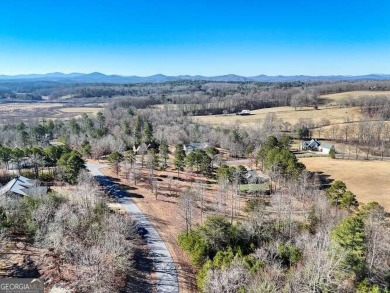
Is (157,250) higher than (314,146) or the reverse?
higher

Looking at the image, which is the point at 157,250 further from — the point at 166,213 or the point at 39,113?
the point at 39,113

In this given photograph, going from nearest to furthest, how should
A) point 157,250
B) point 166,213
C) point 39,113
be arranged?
point 157,250 < point 166,213 < point 39,113

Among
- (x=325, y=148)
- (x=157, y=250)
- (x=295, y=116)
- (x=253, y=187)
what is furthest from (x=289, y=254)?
(x=295, y=116)

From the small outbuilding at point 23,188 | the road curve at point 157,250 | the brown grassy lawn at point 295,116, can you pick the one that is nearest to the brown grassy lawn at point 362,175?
the road curve at point 157,250

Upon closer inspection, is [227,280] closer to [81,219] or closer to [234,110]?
[81,219]

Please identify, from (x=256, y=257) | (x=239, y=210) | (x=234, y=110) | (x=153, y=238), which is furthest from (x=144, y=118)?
(x=256, y=257)

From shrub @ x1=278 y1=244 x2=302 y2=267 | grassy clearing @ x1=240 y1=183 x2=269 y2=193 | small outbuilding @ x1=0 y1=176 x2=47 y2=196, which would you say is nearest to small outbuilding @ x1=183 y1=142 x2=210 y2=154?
grassy clearing @ x1=240 y1=183 x2=269 y2=193
